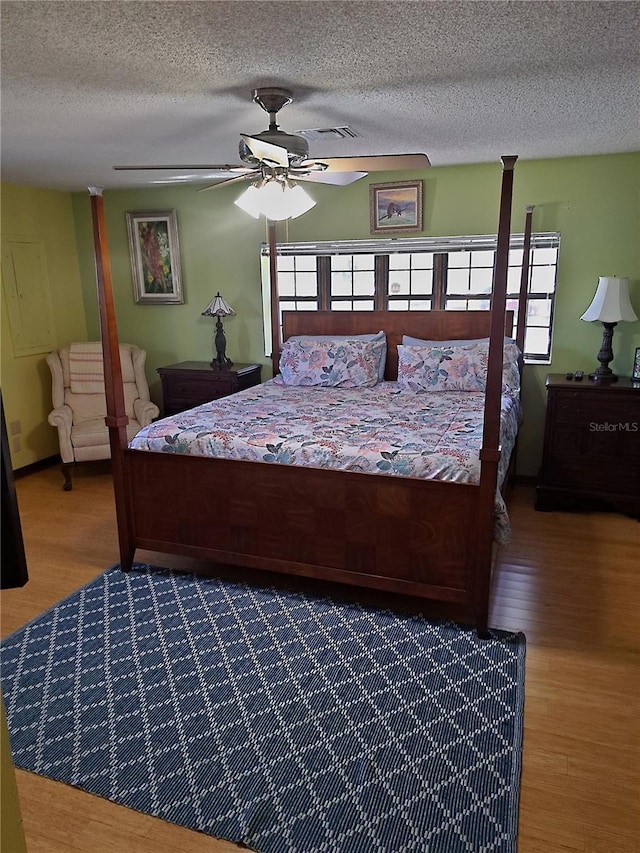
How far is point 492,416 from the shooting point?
7.89 ft

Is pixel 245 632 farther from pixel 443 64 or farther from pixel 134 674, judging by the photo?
pixel 443 64

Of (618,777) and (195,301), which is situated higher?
(195,301)

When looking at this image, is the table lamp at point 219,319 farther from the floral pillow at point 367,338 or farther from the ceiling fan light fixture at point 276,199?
the ceiling fan light fixture at point 276,199

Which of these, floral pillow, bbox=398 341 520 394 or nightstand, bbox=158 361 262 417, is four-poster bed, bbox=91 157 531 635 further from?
nightstand, bbox=158 361 262 417

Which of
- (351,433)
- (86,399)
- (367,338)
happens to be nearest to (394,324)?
(367,338)

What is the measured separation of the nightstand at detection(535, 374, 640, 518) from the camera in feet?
12.2

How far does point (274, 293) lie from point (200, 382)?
3.07ft

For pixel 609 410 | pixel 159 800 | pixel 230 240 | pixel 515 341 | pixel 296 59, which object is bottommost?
pixel 159 800

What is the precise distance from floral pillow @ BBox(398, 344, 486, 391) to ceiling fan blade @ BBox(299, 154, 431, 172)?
166 cm

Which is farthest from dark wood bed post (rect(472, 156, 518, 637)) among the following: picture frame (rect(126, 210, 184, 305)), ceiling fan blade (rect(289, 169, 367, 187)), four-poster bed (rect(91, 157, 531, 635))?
picture frame (rect(126, 210, 184, 305))

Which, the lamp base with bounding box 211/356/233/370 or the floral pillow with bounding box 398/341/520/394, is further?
the lamp base with bounding box 211/356/233/370

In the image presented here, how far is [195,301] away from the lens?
5.10 metres

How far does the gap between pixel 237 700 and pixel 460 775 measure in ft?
2.79

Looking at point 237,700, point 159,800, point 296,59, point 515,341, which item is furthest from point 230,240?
point 159,800
